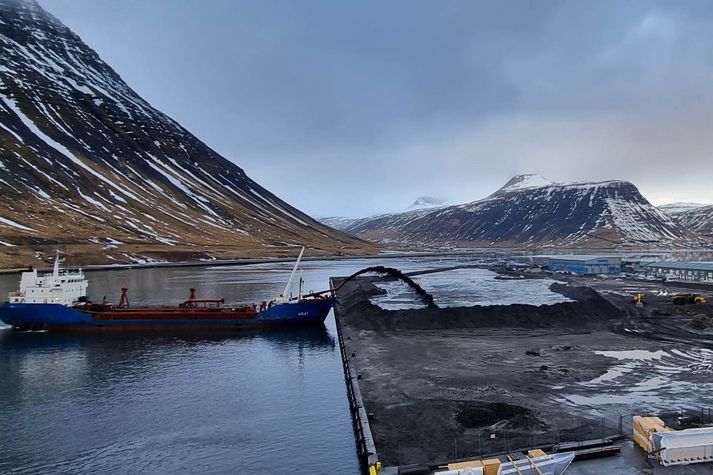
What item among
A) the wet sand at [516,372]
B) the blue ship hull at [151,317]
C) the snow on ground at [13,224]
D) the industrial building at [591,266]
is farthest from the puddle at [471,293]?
the snow on ground at [13,224]

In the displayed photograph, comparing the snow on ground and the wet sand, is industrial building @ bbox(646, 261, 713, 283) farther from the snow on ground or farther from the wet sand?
the snow on ground

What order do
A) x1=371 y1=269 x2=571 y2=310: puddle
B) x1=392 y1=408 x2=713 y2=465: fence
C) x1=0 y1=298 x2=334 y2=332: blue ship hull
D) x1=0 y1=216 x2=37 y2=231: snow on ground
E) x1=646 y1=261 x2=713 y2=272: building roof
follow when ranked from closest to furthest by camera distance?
x1=392 y1=408 x2=713 y2=465: fence → x1=0 y1=298 x2=334 y2=332: blue ship hull → x1=371 y1=269 x2=571 y2=310: puddle → x1=646 y1=261 x2=713 y2=272: building roof → x1=0 y1=216 x2=37 y2=231: snow on ground

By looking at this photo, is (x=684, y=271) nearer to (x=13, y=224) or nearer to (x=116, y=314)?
(x=116, y=314)

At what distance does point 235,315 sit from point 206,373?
2131cm

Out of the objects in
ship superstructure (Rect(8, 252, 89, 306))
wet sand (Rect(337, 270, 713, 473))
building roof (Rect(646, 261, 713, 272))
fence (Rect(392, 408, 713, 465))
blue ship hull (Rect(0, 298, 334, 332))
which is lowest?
fence (Rect(392, 408, 713, 465))

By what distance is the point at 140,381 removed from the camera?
132ft

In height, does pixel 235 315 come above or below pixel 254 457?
above

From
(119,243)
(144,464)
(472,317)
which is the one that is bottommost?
(144,464)

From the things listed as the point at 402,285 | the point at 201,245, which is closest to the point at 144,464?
the point at 402,285

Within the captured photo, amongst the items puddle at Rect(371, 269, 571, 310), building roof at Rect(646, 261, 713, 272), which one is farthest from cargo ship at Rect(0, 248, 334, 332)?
building roof at Rect(646, 261, 713, 272)

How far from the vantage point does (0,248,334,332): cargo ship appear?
61.9 m

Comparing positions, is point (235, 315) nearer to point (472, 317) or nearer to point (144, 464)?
point (472, 317)

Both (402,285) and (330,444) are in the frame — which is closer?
(330,444)

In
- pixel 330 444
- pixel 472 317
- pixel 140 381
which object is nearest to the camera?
pixel 330 444
